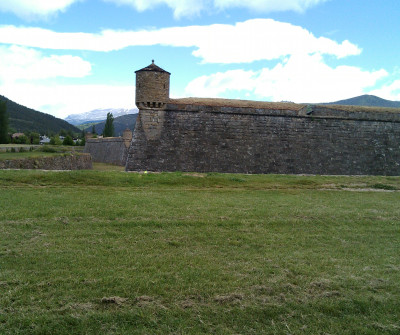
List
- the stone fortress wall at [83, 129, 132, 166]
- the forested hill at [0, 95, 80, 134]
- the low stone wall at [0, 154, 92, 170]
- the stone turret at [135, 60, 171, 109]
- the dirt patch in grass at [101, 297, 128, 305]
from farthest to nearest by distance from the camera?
1. the forested hill at [0, 95, 80, 134]
2. the stone fortress wall at [83, 129, 132, 166]
3. the low stone wall at [0, 154, 92, 170]
4. the stone turret at [135, 60, 171, 109]
5. the dirt patch in grass at [101, 297, 128, 305]

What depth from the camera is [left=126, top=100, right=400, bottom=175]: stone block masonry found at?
1667cm

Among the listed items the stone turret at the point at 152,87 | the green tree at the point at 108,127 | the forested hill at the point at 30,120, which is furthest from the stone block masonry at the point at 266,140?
the forested hill at the point at 30,120

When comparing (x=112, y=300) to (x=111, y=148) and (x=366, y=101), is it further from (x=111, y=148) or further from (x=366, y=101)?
(x=366, y=101)

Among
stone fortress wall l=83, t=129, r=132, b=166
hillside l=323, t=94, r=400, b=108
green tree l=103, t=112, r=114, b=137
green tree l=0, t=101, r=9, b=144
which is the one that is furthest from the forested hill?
hillside l=323, t=94, r=400, b=108

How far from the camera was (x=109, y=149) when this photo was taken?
3888 centimetres

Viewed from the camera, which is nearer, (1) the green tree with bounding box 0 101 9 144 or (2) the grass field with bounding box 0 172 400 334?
(2) the grass field with bounding box 0 172 400 334

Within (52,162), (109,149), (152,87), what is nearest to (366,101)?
(109,149)

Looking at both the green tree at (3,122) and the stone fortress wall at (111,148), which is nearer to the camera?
the stone fortress wall at (111,148)

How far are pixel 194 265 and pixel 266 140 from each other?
545 inches

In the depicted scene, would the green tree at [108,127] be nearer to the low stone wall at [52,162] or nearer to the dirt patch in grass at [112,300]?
the low stone wall at [52,162]

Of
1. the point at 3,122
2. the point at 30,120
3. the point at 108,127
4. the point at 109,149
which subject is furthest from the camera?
the point at 30,120

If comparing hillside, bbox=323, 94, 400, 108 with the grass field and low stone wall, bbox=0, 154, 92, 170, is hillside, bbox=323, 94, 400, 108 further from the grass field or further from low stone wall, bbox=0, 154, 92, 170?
the grass field

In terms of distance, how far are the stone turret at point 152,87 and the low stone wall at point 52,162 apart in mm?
7354

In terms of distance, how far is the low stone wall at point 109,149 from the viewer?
3566cm
